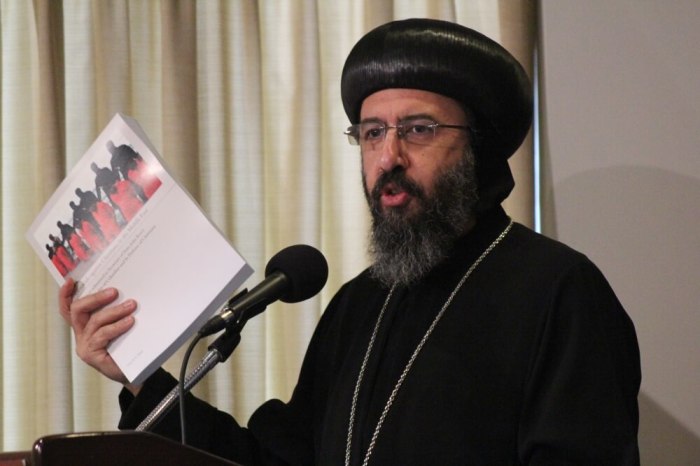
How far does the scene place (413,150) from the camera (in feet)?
6.55

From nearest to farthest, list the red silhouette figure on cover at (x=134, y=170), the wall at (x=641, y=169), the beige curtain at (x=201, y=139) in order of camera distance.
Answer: the red silhouette figure on cover at (x=134, y=170) → the wall at (x=641, y=169) → the beige curtain at (x=201, y=139)

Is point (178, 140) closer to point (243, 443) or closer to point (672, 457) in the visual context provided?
point (243, 443)

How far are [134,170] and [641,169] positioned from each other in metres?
1.43

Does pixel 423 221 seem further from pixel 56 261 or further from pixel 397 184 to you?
pixel 56 261

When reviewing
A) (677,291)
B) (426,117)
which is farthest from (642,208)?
(426,117)

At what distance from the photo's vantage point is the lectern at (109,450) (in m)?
1.19

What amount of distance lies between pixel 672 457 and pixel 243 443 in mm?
1168

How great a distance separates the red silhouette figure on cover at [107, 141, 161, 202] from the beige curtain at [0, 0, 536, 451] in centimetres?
106

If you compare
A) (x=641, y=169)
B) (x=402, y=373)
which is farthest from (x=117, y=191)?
(x=641, y=169)

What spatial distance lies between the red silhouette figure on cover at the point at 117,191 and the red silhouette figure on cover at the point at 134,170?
11mm

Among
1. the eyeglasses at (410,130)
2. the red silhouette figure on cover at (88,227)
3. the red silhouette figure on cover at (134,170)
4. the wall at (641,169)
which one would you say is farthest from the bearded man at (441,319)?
the wall at (641,169)

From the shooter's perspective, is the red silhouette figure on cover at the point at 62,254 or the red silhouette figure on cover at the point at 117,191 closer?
the red silhouette figure on cover at the point at 117,191

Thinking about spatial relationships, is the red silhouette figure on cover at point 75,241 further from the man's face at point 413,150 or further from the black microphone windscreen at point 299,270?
the man's face at point 413,150

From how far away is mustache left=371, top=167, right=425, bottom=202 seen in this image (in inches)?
77.8
